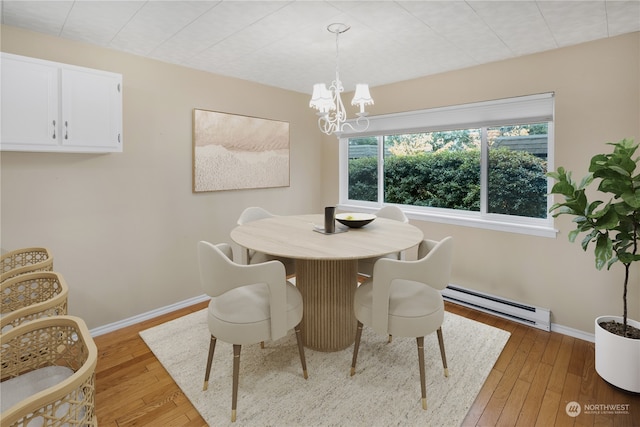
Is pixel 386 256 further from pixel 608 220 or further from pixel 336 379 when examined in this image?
pixel 608 220

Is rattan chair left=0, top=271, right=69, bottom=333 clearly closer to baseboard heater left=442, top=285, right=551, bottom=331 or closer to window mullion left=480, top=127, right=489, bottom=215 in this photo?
baseboard heater left=442, top=285, right=551, bottom=331

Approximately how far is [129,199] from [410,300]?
7.96 feet

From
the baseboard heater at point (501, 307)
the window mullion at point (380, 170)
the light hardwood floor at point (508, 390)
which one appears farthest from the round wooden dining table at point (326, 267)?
the window mullion at point (380, 170)

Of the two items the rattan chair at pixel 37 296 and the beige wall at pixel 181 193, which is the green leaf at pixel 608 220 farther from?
the rattan chair at pixel 37 296

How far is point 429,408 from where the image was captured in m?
1.83

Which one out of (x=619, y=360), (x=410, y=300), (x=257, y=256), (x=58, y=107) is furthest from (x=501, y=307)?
(x=58, y=107)

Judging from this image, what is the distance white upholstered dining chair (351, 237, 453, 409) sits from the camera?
5.60 feet

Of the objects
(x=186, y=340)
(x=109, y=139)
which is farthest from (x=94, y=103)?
(x=186, y=340)

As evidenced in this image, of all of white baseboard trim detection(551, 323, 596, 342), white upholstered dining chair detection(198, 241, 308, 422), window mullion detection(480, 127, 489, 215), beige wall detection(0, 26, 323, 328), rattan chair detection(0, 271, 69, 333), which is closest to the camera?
rattan chair detection(0, 271, 69, 333)

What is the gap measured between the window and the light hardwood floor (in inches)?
39.3

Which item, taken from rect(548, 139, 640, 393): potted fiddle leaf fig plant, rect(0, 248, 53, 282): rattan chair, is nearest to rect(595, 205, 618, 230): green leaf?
rect(548, 139, 640, 393): potted fiddle leaf fig plant

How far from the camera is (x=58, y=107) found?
217cm

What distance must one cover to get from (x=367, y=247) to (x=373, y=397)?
898 millimetres

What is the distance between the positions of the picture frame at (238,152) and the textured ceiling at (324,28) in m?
0.62
